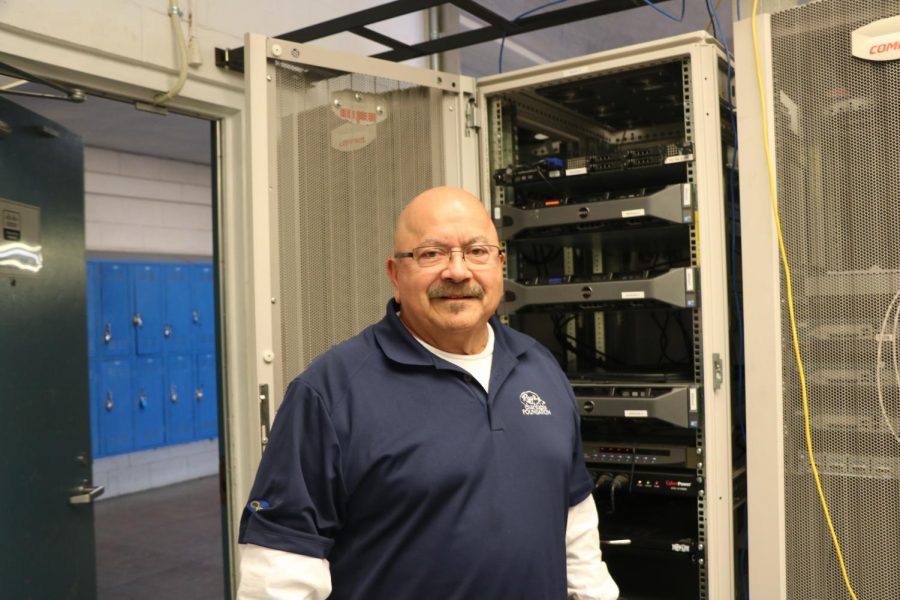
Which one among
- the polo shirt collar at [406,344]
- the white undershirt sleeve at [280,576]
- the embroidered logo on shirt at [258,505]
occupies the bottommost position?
the white undershirt sleeve at [280,576]

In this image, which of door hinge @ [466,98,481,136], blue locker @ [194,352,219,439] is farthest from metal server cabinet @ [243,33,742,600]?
blue locker @ [194,352,219,439]

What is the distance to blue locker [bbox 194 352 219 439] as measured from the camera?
6406 millimetres

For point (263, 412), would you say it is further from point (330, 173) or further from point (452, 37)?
point (452, 37)

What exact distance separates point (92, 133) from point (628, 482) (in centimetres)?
460

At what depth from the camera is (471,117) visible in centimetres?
243

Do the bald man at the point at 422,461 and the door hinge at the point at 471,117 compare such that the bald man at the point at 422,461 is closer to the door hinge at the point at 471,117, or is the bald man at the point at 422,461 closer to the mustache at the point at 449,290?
the mustache at the point at 449,290

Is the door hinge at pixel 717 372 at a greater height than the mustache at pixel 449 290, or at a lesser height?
lesser

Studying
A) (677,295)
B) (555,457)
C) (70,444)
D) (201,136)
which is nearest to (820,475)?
(677,295)

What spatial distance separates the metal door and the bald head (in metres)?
1.36

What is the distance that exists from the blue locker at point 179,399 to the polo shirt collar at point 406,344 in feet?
17.1

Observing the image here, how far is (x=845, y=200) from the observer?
5.87 ft

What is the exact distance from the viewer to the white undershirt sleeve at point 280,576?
1.10 m

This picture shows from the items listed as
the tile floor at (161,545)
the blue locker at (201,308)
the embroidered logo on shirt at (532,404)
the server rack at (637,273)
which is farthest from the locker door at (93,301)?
the embroidered logo on shirt at (532,404)

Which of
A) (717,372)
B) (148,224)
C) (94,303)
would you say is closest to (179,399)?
(94,303)
